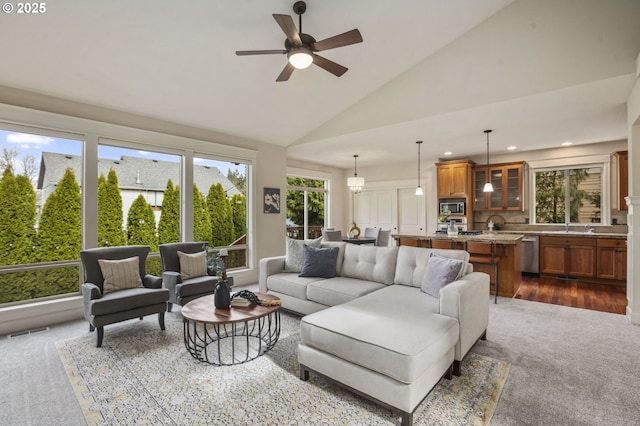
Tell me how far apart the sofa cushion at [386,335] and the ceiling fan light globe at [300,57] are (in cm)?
222

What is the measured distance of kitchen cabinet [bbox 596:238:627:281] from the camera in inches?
214

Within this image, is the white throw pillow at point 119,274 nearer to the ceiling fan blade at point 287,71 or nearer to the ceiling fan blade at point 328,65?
the ceiling fan blade at point 287,71

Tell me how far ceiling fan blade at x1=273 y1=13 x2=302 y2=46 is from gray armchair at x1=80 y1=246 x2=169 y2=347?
2.90m

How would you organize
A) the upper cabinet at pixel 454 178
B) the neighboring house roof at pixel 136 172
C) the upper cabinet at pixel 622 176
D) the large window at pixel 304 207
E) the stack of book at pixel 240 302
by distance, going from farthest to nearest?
the large window at pixel 304 207 < the upper cabinet at pixel 454 178 < the upper cabinet at pixel 622 176 < the neighboring house roof at pixel 136 172 < the stack of book at pixel 240 302

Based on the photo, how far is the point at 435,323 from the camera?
2.25 m

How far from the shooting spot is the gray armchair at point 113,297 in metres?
3.04

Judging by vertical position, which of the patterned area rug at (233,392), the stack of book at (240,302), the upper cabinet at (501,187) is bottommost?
the patterned area rug at (233,392)

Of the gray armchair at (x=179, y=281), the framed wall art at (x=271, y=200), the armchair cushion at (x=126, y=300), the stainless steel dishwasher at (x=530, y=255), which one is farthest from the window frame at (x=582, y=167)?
the armchair cushion at (x=126, y=300)

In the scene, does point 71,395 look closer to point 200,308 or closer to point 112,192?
point 200,308

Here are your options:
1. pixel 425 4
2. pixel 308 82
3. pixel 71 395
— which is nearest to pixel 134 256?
pixel 71 395

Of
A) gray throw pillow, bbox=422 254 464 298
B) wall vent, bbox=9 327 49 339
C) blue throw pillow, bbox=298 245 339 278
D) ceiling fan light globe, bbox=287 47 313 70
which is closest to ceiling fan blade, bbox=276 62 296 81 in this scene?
ceiling fan light globe, bbox=287 47 313 70

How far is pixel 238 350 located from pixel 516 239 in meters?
4.11

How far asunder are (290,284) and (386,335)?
192 cm

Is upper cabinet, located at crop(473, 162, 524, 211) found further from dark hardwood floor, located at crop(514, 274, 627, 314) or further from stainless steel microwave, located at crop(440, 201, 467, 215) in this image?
dark hardwood floor, located at crop(514, 274, 627, 314)
